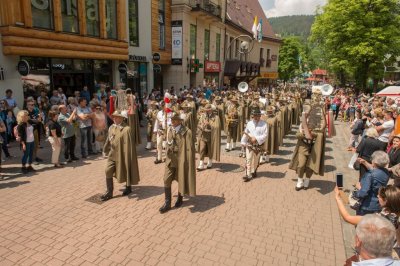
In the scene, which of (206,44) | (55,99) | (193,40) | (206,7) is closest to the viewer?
(55,99)

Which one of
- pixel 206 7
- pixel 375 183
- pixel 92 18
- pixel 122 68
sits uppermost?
pixel 206 7

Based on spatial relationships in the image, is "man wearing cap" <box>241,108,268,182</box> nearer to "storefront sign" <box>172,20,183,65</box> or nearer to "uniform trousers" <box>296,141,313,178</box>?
"uniform trousers" <box>296,141,313,178</box>

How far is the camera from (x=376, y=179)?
4527 mm

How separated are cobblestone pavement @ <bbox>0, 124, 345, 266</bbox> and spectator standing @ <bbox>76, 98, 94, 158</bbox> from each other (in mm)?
1729

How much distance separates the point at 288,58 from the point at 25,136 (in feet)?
184

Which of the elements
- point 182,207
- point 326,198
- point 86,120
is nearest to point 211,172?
point 182,207

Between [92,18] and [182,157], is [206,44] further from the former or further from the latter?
[182,157]

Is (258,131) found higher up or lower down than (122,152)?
higher up

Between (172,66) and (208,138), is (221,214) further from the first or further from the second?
(172,66)

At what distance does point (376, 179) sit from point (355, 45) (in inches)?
1064

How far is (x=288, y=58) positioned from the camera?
190ft

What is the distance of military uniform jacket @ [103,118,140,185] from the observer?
6.60 meters

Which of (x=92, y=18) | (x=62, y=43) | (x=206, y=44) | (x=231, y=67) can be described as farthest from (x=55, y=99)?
(x=231, y=67)

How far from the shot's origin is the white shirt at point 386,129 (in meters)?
8.55
